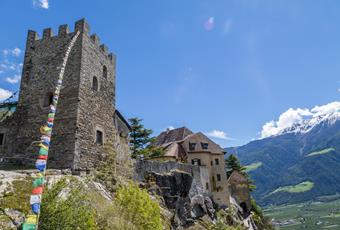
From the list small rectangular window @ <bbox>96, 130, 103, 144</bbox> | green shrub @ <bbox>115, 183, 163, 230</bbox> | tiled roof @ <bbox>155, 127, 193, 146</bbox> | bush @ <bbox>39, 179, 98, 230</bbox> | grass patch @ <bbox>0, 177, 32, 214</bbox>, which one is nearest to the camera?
bush @ <bbox>39, 179, 98, 230</bbox>

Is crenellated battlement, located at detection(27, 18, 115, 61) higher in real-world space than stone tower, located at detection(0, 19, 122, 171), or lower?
higher

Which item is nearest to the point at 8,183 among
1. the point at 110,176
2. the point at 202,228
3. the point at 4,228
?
the point at 4,228

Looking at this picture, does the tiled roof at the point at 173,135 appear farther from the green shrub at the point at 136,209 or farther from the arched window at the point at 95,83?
the green shrub at the point at 136,209

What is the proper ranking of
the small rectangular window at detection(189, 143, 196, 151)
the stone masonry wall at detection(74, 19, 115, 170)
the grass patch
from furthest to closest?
the small rectangular window at detection(189, 143, 196, 151) → the stone masonry wall at detection(74, 19, 115, 170) → the grass patch

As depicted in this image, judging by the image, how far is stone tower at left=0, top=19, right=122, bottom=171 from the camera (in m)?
15.3

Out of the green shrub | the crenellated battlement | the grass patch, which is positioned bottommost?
the green shrub

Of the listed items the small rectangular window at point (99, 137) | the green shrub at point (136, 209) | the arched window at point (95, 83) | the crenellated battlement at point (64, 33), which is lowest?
the green shrub at point (136, 209)

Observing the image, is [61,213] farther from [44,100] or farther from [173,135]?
[173,135]

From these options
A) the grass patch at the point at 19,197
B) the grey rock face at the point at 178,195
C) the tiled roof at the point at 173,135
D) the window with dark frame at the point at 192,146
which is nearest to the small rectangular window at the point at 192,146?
the window with dark frame at the point at 192,146

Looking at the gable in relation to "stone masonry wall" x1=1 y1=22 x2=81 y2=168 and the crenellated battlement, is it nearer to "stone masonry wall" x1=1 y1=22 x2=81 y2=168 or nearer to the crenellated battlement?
the crenellated battlement

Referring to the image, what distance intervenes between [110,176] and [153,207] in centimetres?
567

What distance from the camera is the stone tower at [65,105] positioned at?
15281 millimetres

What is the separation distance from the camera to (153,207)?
38.4 feet

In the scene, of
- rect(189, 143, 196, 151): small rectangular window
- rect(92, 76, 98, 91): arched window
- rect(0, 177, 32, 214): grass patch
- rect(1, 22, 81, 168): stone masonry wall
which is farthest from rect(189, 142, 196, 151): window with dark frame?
rect(0, 177, 32, 214): grass patch
